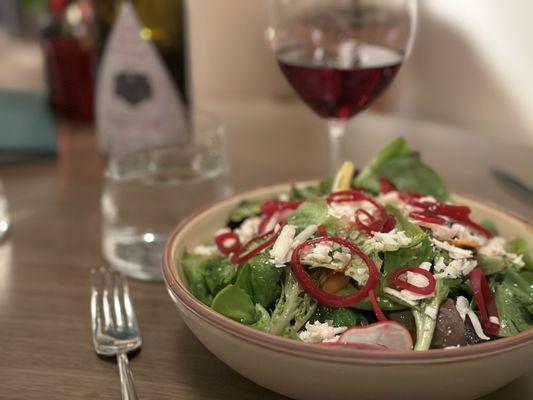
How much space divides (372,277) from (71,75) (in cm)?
129

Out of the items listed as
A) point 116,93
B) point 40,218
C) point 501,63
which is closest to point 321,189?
point 40,218

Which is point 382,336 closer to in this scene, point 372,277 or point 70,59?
point 372,277

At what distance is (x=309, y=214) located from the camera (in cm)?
79

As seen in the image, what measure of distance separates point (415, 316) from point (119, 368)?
30cm

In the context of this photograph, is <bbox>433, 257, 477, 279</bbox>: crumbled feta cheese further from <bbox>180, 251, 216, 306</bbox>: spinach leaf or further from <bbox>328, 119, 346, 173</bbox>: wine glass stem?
<bbox>328, 119, 346, 173</bbox>: wine glass stem

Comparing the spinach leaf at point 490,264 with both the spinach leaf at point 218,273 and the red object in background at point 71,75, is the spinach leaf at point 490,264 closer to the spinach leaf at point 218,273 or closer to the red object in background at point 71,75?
the spinach leaf at point 218,273

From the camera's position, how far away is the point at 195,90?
2.39m

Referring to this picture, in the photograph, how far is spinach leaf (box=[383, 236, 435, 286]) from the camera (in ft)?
2.43

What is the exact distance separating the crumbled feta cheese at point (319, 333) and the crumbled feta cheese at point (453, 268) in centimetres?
12

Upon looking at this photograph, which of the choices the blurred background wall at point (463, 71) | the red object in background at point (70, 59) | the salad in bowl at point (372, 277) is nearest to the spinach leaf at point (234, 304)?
the salad in bowl at point (372, 277)

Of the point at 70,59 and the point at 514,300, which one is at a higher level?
the point at 70,59

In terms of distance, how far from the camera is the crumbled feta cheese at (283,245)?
2.40 ft

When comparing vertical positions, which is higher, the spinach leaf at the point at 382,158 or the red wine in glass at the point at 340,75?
the red wine in glass at the point at 340,75

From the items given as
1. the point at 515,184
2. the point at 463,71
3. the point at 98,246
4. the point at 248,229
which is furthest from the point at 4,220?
the point at 463,71
